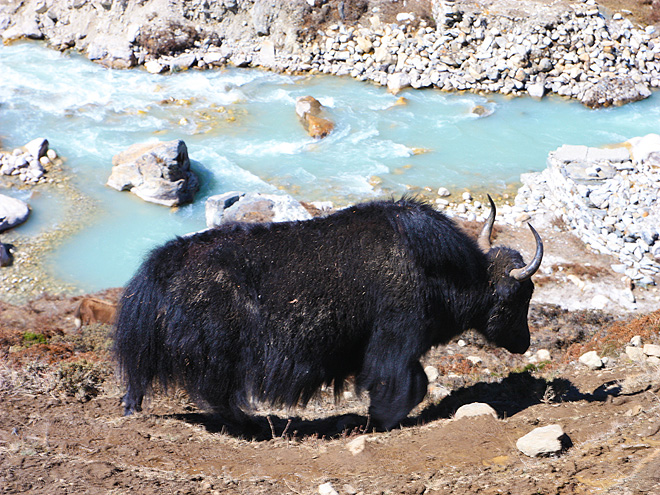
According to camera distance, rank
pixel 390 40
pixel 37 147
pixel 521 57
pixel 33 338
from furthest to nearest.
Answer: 1. pixel 390 40
2. pixel 521 57
3. pixel 37 147
4. pixel 33 338

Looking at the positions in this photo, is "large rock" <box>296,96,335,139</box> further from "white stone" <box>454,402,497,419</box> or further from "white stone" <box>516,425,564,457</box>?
"white stone" <box>516,425,564,457</box>

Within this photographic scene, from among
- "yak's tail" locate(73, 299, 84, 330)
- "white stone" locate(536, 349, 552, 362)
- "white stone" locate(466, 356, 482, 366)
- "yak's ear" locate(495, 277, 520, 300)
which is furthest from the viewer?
"yak's tail" locate(73, 299, 84, 330)

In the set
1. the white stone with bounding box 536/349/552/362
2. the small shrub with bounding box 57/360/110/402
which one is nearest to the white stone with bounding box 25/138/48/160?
the small shrub with bounding box 57/360/110/402

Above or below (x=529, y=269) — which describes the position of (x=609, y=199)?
below

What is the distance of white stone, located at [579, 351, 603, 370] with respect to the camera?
6941 mm

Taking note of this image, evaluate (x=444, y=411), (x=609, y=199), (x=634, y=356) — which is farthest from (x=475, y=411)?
(x=609, y=199)

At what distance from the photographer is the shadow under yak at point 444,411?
19.2 ft

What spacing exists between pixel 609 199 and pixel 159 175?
9.01 m

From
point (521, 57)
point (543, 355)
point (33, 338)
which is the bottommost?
point (33, 338)

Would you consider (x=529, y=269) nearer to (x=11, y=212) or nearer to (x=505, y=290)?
(x=505, y=290)

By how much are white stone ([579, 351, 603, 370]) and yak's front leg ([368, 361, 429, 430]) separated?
7.92 feet

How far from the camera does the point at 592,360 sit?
7.01 metres

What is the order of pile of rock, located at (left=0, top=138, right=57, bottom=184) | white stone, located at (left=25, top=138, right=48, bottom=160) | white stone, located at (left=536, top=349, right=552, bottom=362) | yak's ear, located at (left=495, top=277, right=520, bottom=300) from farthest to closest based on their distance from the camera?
white stone, located at (left=25, top=138, right=48, bottom=160) → pile of rock, located at (left=0, top=138, right=57, bottom=184) → white stone, located at (left=536, top=349, right=552, bottom=362) → yak's ear, located at (left=495, top=277, right=520, bottom=300)

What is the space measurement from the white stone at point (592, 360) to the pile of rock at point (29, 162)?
39.2ft
